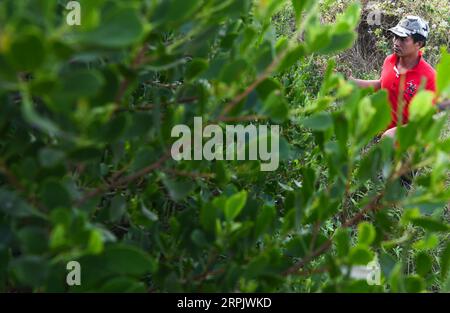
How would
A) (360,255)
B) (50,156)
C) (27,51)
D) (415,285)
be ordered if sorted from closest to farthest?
(27,51) → (50,156) → (360,255) → (415,285)

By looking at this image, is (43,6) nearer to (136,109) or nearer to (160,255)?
(136,109)

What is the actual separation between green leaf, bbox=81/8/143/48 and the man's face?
3286mm

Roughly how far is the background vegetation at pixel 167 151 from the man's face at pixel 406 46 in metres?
2.75

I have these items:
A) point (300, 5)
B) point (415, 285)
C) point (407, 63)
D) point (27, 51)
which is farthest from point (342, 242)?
point (407, 63)

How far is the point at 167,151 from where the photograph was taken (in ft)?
3.09

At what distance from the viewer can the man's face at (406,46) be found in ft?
12.2

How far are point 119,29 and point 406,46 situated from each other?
10.9 ft

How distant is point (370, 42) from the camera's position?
5871mm

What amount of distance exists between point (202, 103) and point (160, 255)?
1.14 feet

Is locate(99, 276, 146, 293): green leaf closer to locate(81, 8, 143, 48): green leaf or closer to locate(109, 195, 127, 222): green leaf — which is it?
locate(109, 195, 127, 222): green leaf

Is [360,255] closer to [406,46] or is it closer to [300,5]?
[300,5]

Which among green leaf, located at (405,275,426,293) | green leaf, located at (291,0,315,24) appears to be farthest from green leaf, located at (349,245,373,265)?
green leaf, located at (291,0,315,24)

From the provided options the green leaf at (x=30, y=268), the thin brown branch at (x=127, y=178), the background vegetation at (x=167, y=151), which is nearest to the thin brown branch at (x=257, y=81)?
the background vegetation at (x=167, y=151)
